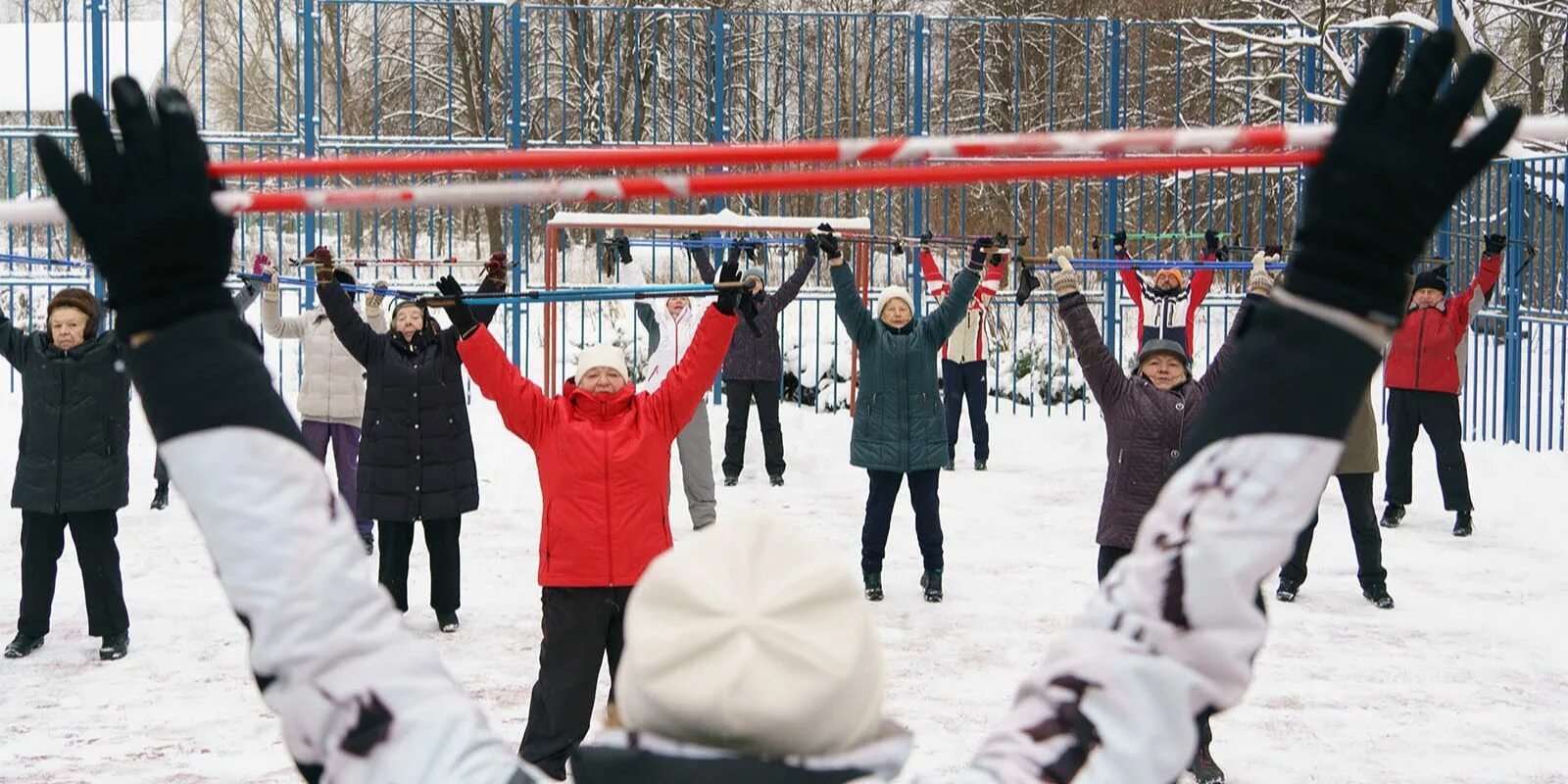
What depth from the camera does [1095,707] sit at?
1.26m

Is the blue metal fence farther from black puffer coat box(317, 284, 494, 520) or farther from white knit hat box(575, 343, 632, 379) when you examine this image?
white knit hat box(575, 343, 632, 379)

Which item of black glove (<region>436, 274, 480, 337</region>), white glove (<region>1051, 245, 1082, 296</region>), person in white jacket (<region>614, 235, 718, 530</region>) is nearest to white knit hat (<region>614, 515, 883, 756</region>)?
black glove (<region>436, 274, 480, 337</region>)

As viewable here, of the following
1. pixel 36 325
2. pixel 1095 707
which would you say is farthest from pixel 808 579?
pixel 36 325

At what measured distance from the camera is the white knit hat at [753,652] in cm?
116

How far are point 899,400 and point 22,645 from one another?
4213mm

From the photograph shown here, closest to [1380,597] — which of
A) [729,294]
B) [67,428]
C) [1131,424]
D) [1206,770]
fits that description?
[1131,424]

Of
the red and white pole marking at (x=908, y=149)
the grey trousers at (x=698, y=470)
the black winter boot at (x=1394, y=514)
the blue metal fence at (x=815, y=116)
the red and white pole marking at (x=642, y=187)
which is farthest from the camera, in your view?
the blue metal fence at (x=815, y=116)

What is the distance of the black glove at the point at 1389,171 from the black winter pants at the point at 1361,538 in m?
7.00

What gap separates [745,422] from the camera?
Result: 11.9 metres

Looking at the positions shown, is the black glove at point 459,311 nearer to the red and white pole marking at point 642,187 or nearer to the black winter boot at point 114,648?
the black winter boot at point 114,648

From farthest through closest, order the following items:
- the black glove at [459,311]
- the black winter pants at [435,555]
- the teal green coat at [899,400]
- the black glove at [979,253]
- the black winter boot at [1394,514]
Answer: the black winter boot at [1394,514] → the teal green coat at [899,400] → the black winter pants at [435,555] → the black glove at [979,253] → the black glove at [459,311]

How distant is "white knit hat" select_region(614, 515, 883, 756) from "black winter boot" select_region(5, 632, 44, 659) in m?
6.51

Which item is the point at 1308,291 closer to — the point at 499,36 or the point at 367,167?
the point at 367,167

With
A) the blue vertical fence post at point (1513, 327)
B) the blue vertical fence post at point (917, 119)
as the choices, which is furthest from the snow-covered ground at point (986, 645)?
the blue vertical fence post at point (917, 119)
